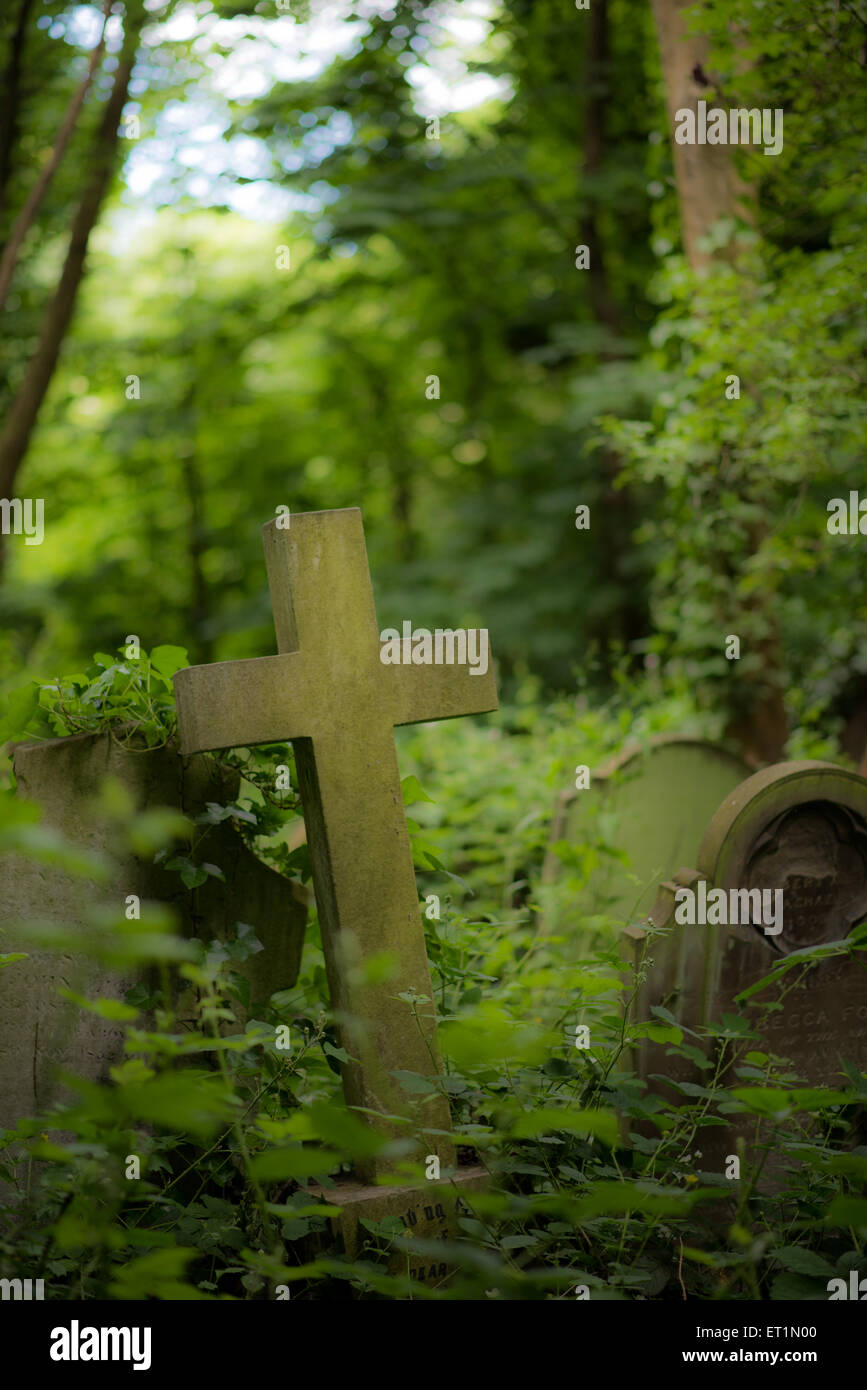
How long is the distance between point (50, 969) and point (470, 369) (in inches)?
454

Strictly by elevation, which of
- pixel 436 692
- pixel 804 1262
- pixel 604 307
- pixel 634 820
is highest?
pixel 604 307

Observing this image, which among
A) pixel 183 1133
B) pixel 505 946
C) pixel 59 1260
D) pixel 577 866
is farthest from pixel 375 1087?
pixel 577 866

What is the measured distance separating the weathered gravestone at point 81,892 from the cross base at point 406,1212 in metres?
0.70

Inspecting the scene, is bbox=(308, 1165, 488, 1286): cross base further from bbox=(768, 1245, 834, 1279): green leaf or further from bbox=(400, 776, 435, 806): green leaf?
bbox=(400, 776, 435, 806): green leaf

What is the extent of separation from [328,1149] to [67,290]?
7031mm

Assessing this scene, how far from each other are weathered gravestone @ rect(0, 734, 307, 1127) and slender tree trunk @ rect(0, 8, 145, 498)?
5.52 meters

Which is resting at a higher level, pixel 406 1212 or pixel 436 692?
pixel 436 692

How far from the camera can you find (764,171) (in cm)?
497

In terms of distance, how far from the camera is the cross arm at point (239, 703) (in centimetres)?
Answer: 264

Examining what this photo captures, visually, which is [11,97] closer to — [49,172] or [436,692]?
[49,172]

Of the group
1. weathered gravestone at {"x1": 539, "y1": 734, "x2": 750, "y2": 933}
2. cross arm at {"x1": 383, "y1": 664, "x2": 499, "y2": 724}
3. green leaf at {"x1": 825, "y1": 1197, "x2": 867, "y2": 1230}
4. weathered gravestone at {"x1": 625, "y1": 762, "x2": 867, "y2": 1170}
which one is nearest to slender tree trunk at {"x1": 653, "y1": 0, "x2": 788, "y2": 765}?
weathered gravestone at {"x1": 539, "y1": 734, "x2": 750, "y2": 933}

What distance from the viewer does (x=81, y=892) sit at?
2805 mm

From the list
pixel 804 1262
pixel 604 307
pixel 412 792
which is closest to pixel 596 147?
pixel 604 307
